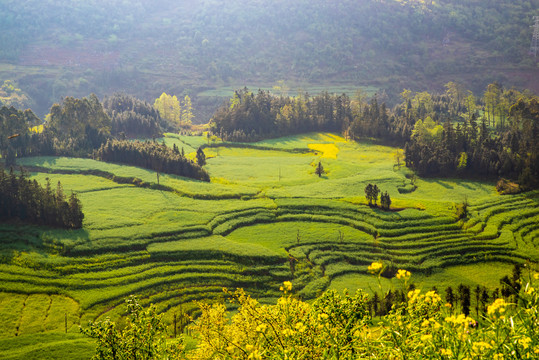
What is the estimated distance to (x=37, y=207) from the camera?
2756 inches

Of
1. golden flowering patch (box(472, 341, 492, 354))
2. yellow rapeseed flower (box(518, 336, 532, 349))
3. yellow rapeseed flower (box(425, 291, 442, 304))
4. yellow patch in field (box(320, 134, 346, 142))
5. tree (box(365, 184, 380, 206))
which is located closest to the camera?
yellow rapeseed flower (box(518, 336, 532, 349))

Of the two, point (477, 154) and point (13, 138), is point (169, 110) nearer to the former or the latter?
point (13, 138)

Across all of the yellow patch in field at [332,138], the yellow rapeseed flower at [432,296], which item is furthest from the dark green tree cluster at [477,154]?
the yellow rapeseed flower at [432,296]

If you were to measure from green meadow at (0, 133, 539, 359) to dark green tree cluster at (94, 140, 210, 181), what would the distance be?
3.43 m

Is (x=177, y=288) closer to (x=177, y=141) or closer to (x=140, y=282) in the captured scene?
(x=140, y=282)

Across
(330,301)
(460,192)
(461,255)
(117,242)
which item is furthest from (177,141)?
(330,301)

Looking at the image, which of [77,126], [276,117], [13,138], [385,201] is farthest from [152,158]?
[276,117]

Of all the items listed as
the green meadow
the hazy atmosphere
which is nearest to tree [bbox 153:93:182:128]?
the hazy atmosphere

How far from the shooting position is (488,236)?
68.8 m

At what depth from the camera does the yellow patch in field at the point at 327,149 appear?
4781 inches

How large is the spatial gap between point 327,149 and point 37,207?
81.8 meters

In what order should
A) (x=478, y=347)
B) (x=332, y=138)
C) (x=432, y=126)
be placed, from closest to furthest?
(x=478, y=347) → (x=432, y=126) → (x=332, y=138)

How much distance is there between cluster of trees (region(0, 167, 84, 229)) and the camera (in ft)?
227

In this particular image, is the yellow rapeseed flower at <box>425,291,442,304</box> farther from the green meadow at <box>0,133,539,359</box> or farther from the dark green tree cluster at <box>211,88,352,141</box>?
the dark green tree cluster at <box>211,88,352,141</box>
